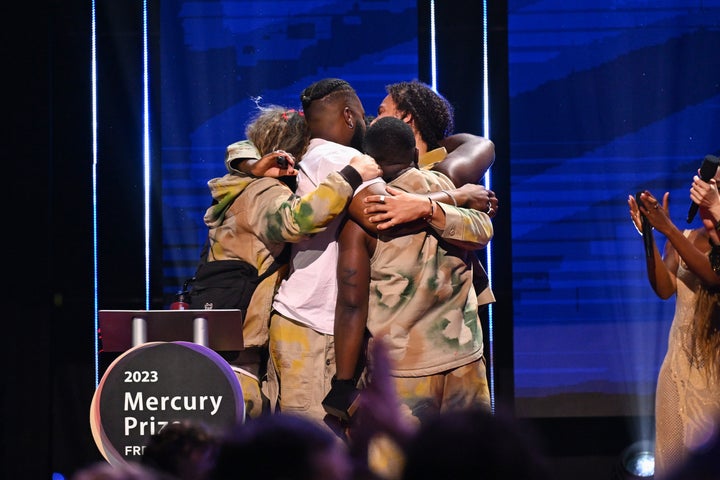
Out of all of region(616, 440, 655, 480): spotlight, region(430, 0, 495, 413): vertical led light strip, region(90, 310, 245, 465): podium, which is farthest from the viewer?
region(430, 0, 495, 413): vertical led light strip

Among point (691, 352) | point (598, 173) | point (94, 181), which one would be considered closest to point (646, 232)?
point (691, 352)

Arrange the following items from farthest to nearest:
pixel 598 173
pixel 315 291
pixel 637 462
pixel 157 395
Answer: pixel 598 173
pixel 637 462
pixel 315 291
pixel 157 395

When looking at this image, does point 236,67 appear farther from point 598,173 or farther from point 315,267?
point 598,173

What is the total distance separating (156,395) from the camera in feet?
11.1

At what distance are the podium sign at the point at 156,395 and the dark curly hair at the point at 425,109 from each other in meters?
1.27

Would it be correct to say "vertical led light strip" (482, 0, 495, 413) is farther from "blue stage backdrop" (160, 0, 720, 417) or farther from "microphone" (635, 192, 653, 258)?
"microphone" (635, 192, 653, 258)

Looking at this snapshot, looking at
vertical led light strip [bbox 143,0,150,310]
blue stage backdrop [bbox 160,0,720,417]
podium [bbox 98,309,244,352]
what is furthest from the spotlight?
vertical led light strip [bbox 143,0,150,310]

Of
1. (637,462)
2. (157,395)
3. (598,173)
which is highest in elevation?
(598,173)

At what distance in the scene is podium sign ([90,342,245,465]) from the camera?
131 inches

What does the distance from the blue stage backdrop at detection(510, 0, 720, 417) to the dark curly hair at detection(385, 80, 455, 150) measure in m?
1.05

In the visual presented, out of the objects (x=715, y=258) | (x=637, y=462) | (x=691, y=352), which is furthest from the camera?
(x=637, y=462)

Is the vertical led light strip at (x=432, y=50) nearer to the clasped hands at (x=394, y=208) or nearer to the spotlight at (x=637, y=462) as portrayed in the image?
the clasped hands at (x=394, y=208)

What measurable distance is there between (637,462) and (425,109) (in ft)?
6.85

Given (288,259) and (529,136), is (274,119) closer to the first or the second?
(288,259)
